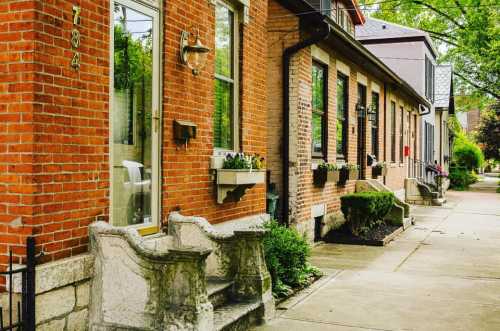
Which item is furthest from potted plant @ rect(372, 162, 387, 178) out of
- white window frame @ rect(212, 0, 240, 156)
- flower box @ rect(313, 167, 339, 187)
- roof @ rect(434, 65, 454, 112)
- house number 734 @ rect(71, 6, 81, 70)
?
roof @ rect(434, 65, 454, 112)

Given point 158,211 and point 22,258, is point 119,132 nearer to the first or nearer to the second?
point 158,211

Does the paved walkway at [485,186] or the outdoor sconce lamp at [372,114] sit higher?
the outdoor sconce lamp at [372,114]

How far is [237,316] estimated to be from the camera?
5.43 meters

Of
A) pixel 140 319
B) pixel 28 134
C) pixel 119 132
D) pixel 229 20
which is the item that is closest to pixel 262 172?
pixel 229 20

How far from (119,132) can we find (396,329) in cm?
334

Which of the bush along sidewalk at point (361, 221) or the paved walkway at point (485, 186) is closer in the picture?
the bush along sidewalk at point (361, 221)

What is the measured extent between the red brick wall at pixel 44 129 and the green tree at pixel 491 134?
132 ft

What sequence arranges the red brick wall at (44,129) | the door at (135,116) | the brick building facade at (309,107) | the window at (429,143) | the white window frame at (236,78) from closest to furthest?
the red brick wall at (44,129), the door at (135,116), the white window frame at (236,78), the brick building facade at (309,107), the window at (429,143)

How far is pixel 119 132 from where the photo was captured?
17.7 ft

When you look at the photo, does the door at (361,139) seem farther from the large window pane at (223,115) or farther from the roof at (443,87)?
the roof at (443,87)

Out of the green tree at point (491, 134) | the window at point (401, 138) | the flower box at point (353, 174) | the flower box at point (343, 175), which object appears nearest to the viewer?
the flower box at point (343, 175)

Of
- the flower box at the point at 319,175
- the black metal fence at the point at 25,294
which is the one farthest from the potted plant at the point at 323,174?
the black metal fence at the point at 25,294

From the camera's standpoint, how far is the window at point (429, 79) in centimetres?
2807

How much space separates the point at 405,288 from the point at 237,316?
3.11 metres
